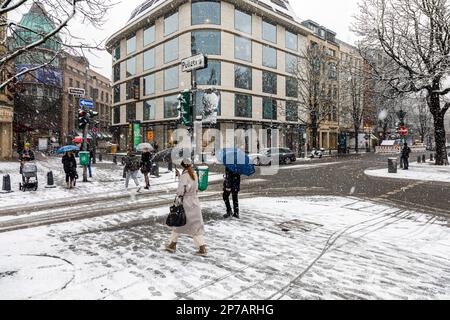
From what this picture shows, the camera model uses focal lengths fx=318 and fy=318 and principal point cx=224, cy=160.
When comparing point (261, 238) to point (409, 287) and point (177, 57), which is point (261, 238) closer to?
point (409, 287)

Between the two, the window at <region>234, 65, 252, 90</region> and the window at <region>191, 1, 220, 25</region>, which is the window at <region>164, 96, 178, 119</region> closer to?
the window at <region>234, 65, 252, 90</region>

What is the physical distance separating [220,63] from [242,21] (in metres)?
6.99

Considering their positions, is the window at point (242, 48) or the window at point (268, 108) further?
the window at point (268, 108)

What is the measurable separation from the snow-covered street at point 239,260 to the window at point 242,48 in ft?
112

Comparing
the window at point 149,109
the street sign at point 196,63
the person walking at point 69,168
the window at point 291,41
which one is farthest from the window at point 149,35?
the street sign at point 196,63

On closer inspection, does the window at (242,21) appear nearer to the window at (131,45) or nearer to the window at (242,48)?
the window at (242,48)

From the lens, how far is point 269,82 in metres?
43.1

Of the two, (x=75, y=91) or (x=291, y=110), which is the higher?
(x=291, y=110)

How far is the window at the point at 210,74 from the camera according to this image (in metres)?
36.7

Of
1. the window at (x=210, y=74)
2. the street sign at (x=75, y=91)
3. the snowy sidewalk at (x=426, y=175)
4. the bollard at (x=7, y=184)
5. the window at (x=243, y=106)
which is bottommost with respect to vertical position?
→ the snowy sidewalk at (x=426, y=175)

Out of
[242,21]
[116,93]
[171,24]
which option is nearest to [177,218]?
[242,21]

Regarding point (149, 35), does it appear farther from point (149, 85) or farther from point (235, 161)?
point (235, 161)

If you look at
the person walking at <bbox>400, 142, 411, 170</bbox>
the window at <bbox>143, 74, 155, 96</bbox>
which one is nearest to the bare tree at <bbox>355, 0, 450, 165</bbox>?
the person walking at <bbox>400, 142, 411, 170</bbox>
